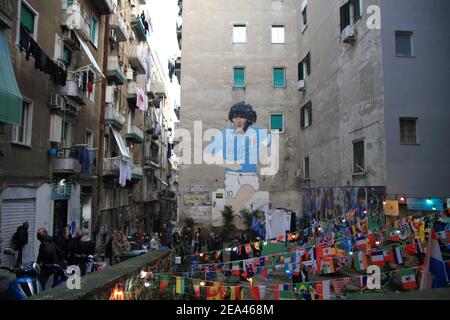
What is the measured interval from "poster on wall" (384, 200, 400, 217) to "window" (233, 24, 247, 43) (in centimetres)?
1779

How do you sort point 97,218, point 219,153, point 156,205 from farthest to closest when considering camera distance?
1. point 156,205
2. point 219,153
3. point 97,218

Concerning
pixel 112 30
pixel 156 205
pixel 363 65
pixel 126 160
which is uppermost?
pixel 112 30

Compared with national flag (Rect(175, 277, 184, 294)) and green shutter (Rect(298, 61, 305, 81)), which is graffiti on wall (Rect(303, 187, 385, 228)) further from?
national flag (Rect(175, 277, 184, 294))

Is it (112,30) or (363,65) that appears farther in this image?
(112,30)

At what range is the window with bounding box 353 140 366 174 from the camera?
51.3 feet

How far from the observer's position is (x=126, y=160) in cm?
2398

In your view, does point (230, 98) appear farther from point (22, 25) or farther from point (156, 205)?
point (156, 205)

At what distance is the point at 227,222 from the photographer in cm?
2528

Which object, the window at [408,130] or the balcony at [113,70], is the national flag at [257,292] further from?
the balcony at [113,70]

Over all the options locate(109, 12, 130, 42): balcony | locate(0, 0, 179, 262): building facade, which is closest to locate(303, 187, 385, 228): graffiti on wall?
locate(0, 0, 179, 262): building facade

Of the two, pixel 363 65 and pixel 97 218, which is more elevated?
pixel 363 65
